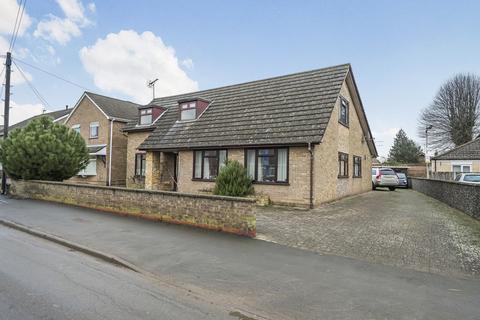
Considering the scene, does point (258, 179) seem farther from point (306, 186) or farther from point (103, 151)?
point (103, 151)

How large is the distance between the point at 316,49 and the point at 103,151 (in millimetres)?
17251

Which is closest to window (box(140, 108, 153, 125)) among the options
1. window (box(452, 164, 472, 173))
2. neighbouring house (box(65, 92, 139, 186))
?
neighbouring house (box(65, 92, 139, 186))

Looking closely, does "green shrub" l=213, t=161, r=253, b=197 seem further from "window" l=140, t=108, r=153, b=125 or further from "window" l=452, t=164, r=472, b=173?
"window" l=452, t=164, r=472, b=173

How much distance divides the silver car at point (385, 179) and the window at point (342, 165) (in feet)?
33.8

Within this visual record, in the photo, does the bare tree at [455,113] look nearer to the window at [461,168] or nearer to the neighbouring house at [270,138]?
the window at [461,168]

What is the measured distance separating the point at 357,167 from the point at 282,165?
9.51 metres

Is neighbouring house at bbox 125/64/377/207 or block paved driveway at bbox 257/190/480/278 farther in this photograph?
neighbouring house at bbox 125/64/377/207

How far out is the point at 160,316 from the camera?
12.9 ft

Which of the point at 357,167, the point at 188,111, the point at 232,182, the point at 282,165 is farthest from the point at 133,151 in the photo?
the point at 357,167

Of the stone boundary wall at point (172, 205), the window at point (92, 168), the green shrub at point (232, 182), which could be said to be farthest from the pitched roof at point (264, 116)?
the window at point (92, 168)

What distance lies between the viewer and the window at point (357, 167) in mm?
20602

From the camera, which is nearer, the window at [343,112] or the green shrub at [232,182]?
the green shrub at [232,182]

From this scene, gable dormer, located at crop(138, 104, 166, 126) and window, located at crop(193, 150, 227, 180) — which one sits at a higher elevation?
gable dormer, located at crop(138, 104, 166, 126)

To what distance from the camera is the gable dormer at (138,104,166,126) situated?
21817 millimetres
